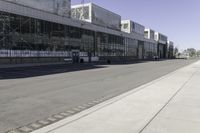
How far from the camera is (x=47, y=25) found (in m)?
46.7

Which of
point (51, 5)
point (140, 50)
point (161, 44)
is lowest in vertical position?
point (140, 50)

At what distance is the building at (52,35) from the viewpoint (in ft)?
125

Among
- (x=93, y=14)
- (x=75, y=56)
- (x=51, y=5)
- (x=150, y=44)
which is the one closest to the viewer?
(x=51, y=5)

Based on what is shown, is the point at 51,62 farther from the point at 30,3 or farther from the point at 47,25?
the point at 30,3

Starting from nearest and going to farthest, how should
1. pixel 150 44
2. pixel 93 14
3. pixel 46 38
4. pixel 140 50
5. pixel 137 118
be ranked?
pixel 137 118, pixel 46 38, pixel 93 14, pixel 140 50, pixel 150 44

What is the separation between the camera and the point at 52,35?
48.2 meters

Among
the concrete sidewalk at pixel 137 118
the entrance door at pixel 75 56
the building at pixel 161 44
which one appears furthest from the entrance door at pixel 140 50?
the concrete sidewalk at pixel 137 118

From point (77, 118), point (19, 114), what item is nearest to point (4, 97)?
point (19, 114)

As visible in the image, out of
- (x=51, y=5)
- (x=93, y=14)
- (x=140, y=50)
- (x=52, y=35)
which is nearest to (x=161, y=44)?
(x=140, y=50)

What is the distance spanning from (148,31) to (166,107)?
11978 cm

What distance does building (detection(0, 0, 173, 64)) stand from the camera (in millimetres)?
38031

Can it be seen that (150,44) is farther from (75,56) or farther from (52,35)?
(52,35)

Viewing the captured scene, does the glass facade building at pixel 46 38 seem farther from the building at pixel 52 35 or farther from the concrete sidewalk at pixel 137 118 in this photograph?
the concrete sidewalk at pixel 137 118

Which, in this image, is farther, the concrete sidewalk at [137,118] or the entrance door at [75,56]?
the entrance door at [75,56]
